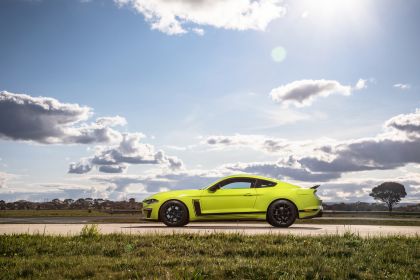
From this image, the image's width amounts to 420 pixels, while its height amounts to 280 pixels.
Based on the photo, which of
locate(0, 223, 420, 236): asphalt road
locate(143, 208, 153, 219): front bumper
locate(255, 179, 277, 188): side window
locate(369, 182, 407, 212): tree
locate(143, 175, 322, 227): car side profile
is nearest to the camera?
locate(0, 223, 420, 236): asphalt road

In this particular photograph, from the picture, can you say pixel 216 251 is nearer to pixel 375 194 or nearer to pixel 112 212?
pixel 112 212

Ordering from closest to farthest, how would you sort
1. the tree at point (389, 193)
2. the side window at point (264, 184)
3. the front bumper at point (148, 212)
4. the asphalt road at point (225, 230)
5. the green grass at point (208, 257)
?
the green grass at point (208, 257) < the asphalt road at point (225, 230) < the side window at point (264, 184) < the front bumper at point (148, 212) < the tree at point (389, 193)

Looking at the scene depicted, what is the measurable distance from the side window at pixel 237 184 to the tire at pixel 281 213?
2.93 ft

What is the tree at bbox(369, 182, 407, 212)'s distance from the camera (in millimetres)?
94750

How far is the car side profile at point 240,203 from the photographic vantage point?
1236 centimetres

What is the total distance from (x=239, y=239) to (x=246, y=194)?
133 inches

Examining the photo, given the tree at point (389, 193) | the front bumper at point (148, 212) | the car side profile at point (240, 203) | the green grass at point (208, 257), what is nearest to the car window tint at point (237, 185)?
the car side profile at point (240, 203)

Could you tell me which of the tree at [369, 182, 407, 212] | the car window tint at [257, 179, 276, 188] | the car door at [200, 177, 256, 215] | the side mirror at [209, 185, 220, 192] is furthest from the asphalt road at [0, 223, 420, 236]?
the tree at [369, 182, 407, 212]

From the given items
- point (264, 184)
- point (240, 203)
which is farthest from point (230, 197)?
point (264, 184)

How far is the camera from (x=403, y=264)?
7.31 meters

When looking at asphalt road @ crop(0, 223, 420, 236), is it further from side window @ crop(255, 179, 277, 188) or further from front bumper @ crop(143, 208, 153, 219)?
side window @ crop(255, 179, 277, 188)

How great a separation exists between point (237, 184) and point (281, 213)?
4.84ft

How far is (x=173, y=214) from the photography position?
12.7m

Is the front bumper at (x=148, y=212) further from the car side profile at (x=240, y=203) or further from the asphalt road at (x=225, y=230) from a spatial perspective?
the asphalt road at (x=225, y=230)
